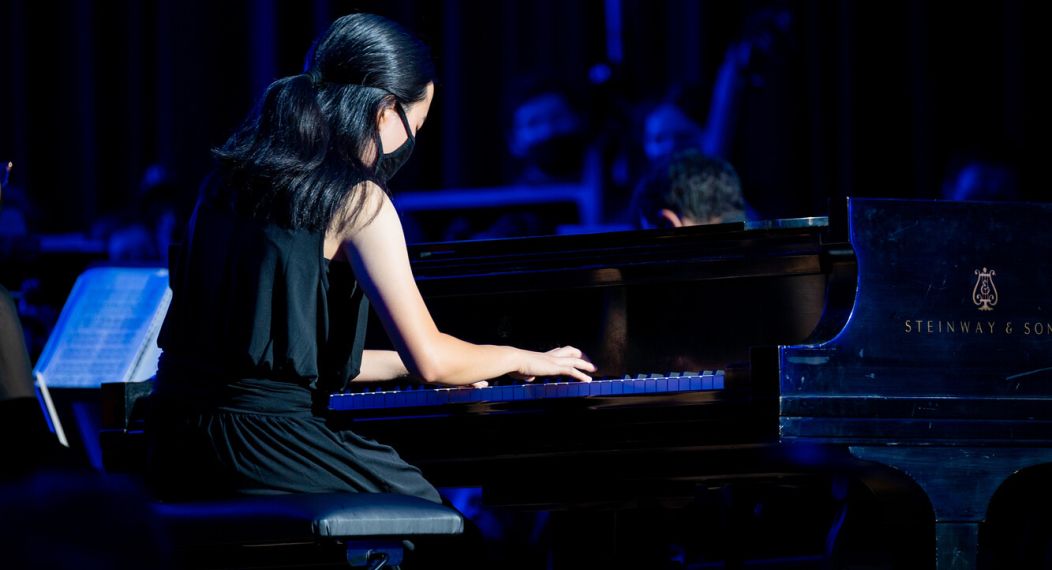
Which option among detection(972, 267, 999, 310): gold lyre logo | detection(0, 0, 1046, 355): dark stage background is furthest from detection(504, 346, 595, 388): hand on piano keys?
detection(0, 0, 1046, 355): dark stage background

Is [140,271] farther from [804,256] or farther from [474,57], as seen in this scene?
[474,57]

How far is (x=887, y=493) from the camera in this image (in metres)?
2.57

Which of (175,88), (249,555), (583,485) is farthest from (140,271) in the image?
(175,88)

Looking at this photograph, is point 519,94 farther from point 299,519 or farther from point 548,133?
point 299,519

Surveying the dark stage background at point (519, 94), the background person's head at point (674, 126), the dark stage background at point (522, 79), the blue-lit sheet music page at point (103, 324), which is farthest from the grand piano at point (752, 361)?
the background person's head at point (674, 126)

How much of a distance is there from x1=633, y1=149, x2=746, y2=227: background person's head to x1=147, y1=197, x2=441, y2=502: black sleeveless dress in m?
1.51

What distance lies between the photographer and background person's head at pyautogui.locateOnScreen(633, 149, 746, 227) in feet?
12.4

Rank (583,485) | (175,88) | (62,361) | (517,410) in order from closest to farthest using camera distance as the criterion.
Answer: (517,410) < (583,485) < (62,361) < (175,88)

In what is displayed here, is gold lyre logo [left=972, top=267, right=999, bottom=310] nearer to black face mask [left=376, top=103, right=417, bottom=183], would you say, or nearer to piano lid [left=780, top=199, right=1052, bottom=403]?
piano lid [left=780, top=199, right=1052, bottom=403]

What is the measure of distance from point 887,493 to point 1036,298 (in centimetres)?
48

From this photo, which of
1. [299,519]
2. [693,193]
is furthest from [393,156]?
[693,193]

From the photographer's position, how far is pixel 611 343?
2979mm

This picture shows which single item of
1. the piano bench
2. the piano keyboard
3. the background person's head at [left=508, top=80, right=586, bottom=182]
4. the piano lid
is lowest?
the piano bench

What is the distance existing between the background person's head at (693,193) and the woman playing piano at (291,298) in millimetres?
1321
